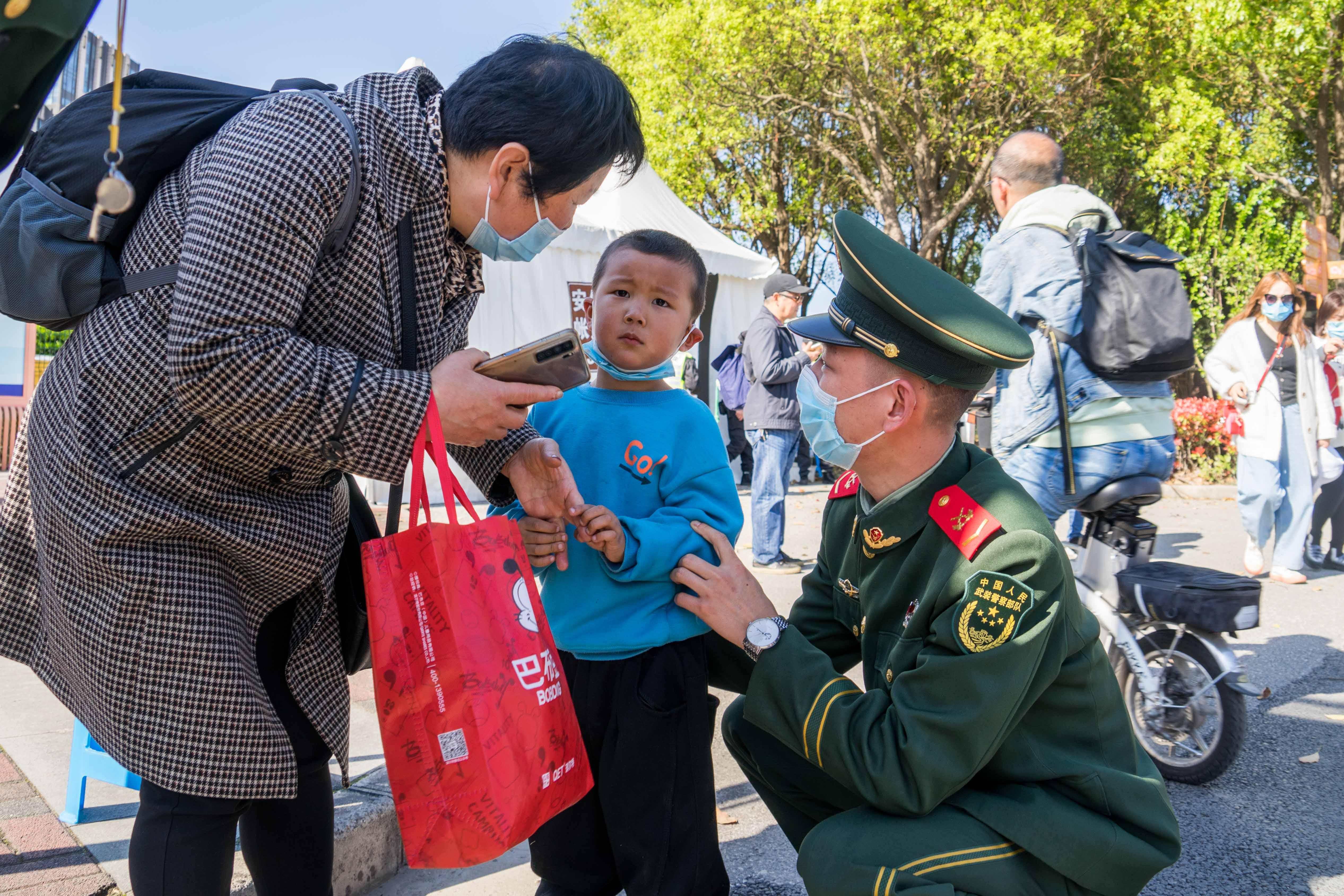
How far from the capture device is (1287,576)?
6586 millimetres

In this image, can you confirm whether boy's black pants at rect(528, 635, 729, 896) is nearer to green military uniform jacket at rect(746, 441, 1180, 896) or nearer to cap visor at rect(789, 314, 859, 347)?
green military uniform jacket at rect(746, 441, 1180, 896)

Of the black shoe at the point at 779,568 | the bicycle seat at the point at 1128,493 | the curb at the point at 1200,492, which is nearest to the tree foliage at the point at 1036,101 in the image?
the curb at the point at 1200,492

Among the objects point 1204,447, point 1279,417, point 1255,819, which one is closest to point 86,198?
point 1255,819

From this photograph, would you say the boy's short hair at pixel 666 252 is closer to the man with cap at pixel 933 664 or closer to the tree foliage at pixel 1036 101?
the man with cap at pixel 933 664

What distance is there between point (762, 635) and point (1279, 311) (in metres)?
6.26

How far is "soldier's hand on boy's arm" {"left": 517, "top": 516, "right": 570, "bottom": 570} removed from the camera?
211 cm

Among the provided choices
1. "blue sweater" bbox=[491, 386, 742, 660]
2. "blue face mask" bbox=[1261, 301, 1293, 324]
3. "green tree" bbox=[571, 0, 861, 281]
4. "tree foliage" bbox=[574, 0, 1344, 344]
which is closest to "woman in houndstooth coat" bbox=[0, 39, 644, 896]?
"blue sweater" bbox=[491, 386, 742, 660]

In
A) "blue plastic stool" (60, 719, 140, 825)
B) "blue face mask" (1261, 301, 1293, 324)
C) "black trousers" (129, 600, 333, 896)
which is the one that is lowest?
"blue plastic stool" (60, 719, 140, 825)

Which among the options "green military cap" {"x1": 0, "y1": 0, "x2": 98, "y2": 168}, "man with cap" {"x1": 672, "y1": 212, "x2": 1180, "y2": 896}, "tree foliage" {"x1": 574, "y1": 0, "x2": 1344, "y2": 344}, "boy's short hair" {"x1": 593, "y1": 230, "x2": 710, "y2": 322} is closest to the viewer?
"green military cap" {"x1": 0, "y1": 0, "x2": 98, "y2": 168}

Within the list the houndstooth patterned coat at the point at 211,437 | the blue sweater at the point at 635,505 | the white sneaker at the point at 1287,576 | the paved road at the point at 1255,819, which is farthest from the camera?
the white sneaker at the point at 1287,576

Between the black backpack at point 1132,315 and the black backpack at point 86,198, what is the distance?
276 cm

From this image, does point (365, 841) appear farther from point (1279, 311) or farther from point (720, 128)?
point (720, 128)

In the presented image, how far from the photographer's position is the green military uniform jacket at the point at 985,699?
5.48 feet

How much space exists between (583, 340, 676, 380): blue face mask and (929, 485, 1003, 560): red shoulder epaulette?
73 cm
